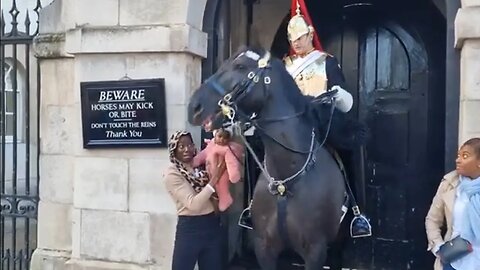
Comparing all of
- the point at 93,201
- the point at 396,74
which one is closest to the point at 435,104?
the point at 396,74

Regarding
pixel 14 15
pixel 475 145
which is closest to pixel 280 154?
pixel 475 145

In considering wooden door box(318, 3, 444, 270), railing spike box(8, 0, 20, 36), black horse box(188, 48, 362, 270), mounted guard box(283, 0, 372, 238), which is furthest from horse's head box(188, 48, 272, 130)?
railing spike box(8, 0, 20, 36)

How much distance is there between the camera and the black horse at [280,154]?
3959mm

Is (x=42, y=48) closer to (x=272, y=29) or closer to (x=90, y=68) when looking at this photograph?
(x=90, y=68)

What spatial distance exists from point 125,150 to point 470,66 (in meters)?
2.84

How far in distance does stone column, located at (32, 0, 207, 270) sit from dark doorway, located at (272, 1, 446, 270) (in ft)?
7.13

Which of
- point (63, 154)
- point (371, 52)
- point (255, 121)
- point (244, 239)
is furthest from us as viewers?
point (371, 52)

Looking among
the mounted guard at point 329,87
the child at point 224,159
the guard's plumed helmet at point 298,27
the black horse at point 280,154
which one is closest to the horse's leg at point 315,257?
the black horse at point 280,154

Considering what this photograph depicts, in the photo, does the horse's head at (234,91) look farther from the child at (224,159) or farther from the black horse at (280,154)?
the child at (224,159)

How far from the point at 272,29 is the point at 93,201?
289cm

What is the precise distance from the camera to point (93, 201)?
584 cm

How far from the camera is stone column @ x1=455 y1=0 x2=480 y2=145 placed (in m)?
4.68

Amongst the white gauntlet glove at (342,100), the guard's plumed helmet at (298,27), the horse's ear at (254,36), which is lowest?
the white gauntlet glove at (342,100)

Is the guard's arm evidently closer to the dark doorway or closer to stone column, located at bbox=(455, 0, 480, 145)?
stone column, located at bbox=(455, 0, 480, 145)
